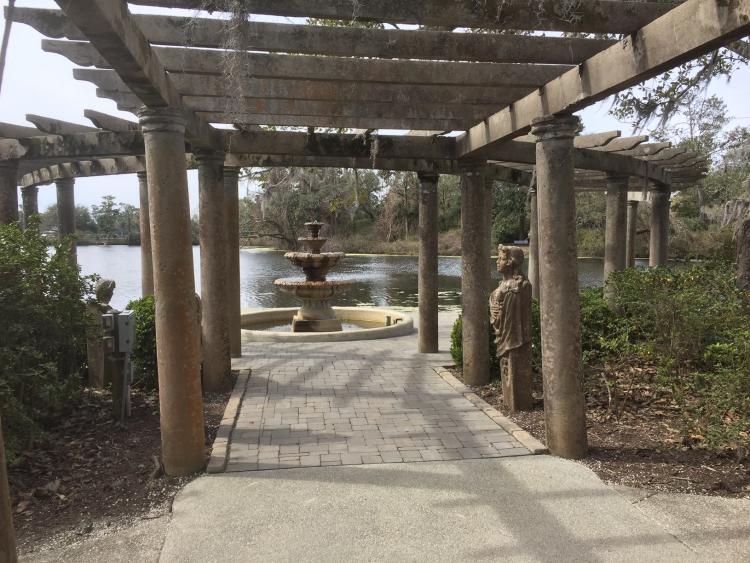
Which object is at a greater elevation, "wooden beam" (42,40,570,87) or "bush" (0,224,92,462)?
"wooden beam" (42,40,570,87)

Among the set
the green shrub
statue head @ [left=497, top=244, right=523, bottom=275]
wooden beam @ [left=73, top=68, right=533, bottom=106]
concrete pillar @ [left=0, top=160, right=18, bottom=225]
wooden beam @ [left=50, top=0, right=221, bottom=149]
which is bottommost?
the green shrub

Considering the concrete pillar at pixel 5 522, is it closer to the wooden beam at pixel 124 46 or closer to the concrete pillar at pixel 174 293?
the wooden beam at pixel 124 46

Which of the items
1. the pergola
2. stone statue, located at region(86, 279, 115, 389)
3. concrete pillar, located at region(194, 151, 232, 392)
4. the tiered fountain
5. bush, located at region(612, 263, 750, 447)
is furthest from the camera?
the tiered fountain

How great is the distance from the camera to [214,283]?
7039mm

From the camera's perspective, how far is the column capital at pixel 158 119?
4.27 metres

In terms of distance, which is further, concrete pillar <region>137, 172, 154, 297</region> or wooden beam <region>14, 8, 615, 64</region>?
concrete pillar <region>137, 172, 154, 297</region>

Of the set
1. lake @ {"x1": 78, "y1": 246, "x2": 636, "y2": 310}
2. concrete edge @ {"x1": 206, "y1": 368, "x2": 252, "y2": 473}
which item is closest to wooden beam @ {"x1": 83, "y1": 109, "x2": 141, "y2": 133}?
concrete edge @ {"x1": 206, "y1": 368, "x2": 252, "y2": 473}

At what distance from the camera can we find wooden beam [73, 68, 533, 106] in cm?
469

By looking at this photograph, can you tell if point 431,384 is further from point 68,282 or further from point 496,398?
point 68,282

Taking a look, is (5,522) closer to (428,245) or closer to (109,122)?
(109,122)

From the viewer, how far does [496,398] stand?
6.63 metres

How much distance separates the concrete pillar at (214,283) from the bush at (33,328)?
4.57 ft

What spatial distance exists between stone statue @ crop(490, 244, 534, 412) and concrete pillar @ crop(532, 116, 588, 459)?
1.18 m

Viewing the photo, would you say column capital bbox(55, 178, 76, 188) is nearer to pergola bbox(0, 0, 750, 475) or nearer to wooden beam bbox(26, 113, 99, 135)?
pergola bbox(0, 0, 750, 475)
